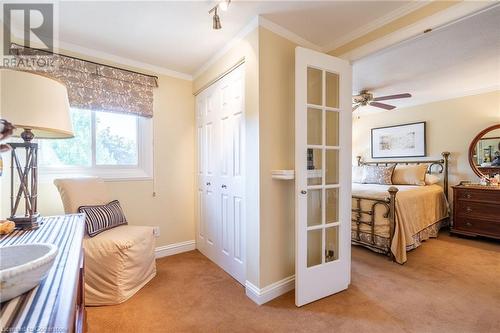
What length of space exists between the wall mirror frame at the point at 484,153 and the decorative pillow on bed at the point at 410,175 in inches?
26.4

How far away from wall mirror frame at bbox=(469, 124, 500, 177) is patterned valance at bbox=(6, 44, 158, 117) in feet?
16.1

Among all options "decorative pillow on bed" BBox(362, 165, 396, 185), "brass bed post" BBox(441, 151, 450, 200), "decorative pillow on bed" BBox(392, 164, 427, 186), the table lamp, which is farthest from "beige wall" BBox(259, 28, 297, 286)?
"brass bed post" BBox(441, 151, 450, 200)

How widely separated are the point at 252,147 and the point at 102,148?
1823 millimetres

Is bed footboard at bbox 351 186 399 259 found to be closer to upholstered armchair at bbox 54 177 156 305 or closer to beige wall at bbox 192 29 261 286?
beige wall at bbox 192 29 261 286

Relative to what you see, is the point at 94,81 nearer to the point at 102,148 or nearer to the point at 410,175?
the point at 102,148

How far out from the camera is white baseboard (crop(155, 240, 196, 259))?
9.41ft

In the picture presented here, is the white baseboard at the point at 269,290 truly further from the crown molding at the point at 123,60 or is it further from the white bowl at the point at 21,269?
the crown molding at the point at 123,60

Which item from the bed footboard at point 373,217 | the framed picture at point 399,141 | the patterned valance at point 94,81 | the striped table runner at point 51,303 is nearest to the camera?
the striped table runner at point 51,303

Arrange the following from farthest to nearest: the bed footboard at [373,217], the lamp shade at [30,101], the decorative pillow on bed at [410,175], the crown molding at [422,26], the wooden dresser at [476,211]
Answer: the decorative pillow on bed at [410,175], the wooden dresser at [476,211], the bed footboard at [373,217], the crown molding at [422,26], the lamp shade at [30,101]

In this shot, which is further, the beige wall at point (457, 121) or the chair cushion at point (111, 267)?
the beige wall at point (457, 121)

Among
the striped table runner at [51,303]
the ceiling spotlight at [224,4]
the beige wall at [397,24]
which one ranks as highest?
the ceiling spotlight at [224,4]

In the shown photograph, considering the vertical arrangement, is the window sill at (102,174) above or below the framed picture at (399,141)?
below

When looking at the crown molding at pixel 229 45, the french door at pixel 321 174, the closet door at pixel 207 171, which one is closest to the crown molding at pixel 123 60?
the crown molding at pixel 229 45

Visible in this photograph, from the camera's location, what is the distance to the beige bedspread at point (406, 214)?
2676 millimetres
